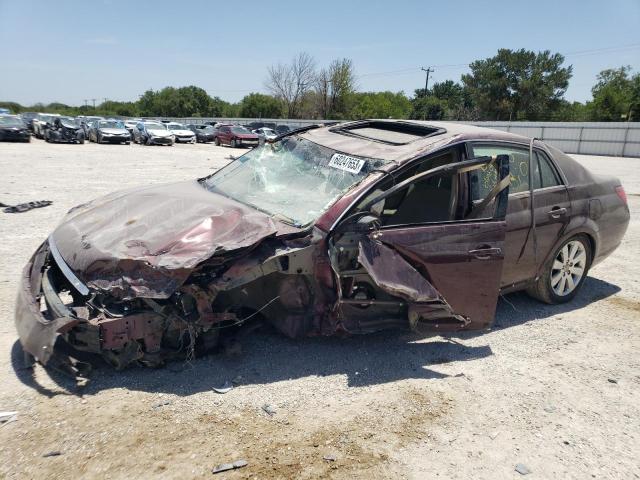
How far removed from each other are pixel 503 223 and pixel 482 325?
0.83 meters

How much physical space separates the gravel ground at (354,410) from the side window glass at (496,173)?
127 cm

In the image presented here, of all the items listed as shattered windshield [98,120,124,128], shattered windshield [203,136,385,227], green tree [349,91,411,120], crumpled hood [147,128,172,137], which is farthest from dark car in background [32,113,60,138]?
green tree [349,91,411,120]

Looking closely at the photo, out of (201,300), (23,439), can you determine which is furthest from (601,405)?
(23,439)

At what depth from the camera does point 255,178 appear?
13.9 feet

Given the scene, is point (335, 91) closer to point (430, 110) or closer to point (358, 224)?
point (430, 110)

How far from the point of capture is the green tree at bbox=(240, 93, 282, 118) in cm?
7062

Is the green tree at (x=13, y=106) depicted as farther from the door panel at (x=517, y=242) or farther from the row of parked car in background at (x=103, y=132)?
the door panel at (x=517, y=242)

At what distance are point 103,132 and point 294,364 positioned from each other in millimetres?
28918

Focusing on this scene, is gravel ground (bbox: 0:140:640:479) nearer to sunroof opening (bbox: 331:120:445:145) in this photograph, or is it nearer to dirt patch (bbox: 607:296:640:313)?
dirt patch (bbox: 607:296:640:313)

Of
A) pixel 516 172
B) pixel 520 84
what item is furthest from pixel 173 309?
pixel 520 84

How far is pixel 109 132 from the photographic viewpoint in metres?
28.5

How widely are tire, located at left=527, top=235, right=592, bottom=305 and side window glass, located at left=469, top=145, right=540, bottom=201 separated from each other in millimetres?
788

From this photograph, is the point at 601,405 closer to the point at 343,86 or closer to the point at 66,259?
the point at 66,259

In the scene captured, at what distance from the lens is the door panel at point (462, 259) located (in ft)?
11.5
